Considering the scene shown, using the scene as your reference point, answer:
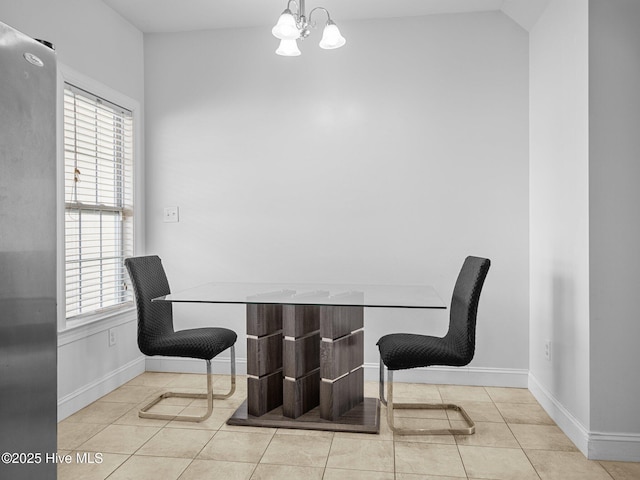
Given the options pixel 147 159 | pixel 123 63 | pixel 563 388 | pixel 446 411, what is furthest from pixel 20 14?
pixel 563 388

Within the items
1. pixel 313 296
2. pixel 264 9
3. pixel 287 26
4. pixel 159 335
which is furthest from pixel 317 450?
pixel 264 9

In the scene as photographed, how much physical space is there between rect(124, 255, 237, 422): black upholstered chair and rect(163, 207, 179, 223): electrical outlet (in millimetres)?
689

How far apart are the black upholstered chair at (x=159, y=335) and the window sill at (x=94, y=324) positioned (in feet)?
1.42

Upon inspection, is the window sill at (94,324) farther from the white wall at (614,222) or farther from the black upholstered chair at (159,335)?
the white wall at (614,222)

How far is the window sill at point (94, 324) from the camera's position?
9.46 feet

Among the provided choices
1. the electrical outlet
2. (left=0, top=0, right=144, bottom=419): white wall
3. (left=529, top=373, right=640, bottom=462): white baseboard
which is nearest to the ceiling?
(left=0, top=0, right=144, bottom=419): white wall

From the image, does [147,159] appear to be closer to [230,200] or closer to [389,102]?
[230,200]

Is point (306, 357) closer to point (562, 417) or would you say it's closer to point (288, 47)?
point (562, 417)

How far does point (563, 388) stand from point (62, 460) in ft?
8.55

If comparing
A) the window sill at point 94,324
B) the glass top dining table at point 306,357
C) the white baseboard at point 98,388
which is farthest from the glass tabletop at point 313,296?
the white baseboard at point 98,388

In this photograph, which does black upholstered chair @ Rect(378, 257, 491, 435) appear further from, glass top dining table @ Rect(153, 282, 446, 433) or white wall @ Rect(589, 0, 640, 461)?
white wall @ Rect(589, 0, 640, 461)

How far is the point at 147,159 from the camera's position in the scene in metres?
3.84

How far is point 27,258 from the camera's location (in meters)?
1.50

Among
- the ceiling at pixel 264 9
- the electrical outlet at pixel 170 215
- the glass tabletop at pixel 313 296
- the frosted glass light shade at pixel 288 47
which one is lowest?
the glass tabletop at pixel 313 296
